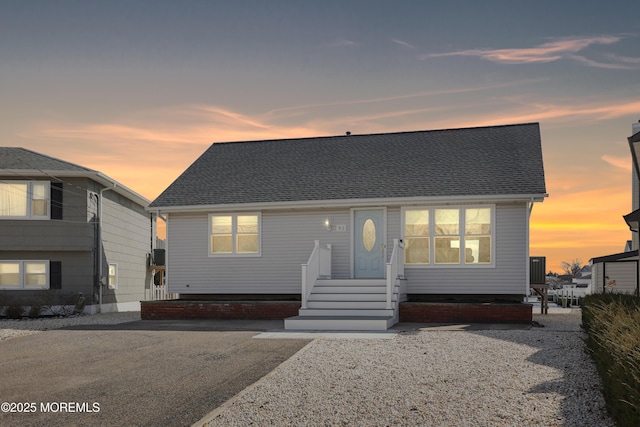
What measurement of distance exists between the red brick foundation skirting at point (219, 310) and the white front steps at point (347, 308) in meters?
1.21

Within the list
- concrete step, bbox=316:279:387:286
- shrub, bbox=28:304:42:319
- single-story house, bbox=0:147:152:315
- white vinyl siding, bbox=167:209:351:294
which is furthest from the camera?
single-story house, bbox=0:147:152:315

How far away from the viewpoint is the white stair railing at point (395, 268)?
54.0 feet

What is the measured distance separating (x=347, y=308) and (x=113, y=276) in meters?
12.7

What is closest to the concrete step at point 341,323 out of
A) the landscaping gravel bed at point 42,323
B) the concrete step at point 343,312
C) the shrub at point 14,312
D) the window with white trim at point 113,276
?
the concrete step at point 343,312

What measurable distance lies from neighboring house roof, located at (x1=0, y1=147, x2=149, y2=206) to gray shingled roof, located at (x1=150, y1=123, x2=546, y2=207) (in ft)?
10.9

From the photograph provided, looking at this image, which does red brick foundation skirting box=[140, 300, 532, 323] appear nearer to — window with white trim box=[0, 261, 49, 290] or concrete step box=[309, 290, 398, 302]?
concrete step box=[309, 290, 398, 302]

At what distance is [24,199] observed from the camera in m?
22.5

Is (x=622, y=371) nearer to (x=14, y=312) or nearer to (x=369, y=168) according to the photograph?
(x=369, y=168)

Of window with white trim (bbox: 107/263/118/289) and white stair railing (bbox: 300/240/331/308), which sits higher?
white stair railing (bbox: 300/240/331/308)

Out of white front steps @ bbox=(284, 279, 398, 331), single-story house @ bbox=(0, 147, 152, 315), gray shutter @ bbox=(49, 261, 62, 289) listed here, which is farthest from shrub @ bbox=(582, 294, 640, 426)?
gray shutter @ bbox=(49, 261, 62, 289)

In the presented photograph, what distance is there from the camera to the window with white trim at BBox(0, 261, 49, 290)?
22.8 meters

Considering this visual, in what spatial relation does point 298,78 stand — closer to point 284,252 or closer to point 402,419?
point 284,252

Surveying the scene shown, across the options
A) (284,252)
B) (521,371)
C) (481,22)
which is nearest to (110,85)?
(284,252)

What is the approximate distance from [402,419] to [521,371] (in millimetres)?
3269
